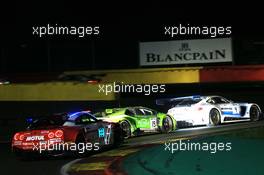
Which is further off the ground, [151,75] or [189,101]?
[151,75]

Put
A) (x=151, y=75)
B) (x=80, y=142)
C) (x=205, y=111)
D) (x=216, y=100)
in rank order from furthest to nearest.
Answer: (x=151, y=75)
(x=216, y=100)
(x=205, y=111)
(x=80, y=142)

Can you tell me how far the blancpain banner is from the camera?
36562mm

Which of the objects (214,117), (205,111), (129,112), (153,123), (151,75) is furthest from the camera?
(151,75)

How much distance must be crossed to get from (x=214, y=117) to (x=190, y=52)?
621 inches

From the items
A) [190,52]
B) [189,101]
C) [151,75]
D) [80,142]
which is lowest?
[80,142]

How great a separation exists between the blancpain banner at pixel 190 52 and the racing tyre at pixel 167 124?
52.0 ft

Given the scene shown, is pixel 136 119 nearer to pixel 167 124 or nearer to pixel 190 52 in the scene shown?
pixel 167 124

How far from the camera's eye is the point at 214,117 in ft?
70.1

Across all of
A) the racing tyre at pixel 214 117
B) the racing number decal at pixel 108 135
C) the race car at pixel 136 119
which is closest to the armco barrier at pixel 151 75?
the racing tyre at pixel 214 117

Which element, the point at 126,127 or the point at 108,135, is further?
the point at 126,127

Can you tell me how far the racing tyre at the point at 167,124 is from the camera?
20630 millimetres

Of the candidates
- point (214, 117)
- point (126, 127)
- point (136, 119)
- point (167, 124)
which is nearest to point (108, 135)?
point (126, 127)

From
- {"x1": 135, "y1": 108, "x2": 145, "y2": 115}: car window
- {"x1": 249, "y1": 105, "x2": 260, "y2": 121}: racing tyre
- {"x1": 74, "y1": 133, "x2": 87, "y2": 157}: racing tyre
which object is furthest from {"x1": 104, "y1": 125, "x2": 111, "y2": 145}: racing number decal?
{"x1": 249, "y1": 105, "x2": 260, "y2": 121}: racing tyre

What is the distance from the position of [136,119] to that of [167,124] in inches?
57.5
